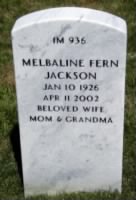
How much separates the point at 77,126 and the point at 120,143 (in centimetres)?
36

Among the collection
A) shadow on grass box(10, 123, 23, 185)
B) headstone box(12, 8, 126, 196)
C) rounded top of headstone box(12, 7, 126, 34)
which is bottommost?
shadow on grass box(10, 123, 23, 185)

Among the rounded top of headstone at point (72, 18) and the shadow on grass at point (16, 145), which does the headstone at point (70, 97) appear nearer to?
the rounded top of headstone at point (72, 18)

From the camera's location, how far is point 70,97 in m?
4.70

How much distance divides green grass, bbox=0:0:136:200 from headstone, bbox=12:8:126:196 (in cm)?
14

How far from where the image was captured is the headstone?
4449mm

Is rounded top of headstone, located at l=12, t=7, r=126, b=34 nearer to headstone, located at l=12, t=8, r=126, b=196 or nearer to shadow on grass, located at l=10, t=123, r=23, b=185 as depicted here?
headstone, located at l=12, t=8, r=126, b=196

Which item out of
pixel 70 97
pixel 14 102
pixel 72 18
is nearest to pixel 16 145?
pixel 14 102

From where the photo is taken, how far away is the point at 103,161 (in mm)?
4965

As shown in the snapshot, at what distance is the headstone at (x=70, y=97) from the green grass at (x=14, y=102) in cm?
14

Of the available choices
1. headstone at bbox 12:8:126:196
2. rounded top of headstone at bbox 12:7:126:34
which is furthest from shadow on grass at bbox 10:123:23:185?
rounded top of headstone at bbox 12:7:126:34

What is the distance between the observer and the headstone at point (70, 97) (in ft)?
14.6

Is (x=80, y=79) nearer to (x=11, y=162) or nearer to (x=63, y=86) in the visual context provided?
(x=63, y=86)

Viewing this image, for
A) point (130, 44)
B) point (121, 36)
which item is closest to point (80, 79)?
point (121, 36)

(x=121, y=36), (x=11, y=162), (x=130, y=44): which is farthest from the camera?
(x=130, y=44)
